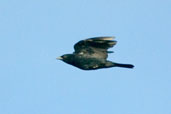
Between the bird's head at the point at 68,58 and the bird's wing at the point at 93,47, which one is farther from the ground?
the bird's wing at the point at 93,47

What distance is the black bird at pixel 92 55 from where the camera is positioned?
5219cm

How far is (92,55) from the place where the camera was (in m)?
52.5

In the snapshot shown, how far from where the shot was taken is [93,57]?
172 ft

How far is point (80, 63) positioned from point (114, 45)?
177cm

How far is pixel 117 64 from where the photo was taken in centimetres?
5256

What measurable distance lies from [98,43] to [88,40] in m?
0.48

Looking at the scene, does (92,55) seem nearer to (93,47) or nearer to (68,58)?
(93,47)

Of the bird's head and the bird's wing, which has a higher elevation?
the bird's wing

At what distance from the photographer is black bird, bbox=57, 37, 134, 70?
52.2 metres

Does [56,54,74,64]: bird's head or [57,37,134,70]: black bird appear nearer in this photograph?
[57,37,134,70]: black bird

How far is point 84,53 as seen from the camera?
52.6 m

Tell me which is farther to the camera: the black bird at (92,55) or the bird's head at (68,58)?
the bird's head at (68,58)

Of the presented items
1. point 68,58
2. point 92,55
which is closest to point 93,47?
point 92,55

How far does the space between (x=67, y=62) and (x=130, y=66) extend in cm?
288
